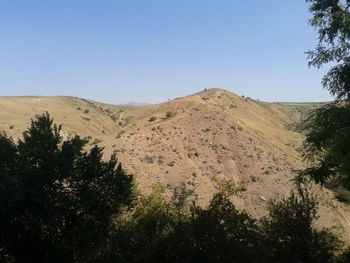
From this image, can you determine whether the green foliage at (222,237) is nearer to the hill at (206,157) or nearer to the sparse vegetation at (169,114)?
the hill at (206,157)

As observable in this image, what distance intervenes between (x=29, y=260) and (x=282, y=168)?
41.7 m

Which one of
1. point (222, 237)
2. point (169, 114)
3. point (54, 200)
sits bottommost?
point (222, 237)

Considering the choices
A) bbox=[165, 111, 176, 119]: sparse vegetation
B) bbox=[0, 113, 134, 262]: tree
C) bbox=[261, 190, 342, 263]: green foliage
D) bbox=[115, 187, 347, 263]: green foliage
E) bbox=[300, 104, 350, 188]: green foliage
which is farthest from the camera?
bbox=[165, 111, 176, 119]: sparse vegetation

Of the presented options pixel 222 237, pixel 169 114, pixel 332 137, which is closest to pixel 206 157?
pixel 169 114

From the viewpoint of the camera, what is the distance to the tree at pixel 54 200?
42.9 feet

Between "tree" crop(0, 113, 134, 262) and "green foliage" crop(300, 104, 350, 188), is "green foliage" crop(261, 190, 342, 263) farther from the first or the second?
"tree" crop(0, 113, 134, 262)

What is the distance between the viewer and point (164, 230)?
1402 centimetres

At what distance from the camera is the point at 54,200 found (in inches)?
567

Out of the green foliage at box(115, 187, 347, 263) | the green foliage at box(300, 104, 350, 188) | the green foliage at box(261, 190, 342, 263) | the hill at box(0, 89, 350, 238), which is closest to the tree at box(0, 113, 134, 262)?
the green foliage at box(115, 187, 347, 263)

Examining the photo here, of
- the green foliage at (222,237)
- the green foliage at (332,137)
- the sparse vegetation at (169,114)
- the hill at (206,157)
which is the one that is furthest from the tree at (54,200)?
the sparse vegetation at (169,114)

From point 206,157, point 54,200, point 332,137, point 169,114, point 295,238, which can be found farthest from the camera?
→ point 169,114

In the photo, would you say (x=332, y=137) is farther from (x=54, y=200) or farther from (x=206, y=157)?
(x=206, y=157)

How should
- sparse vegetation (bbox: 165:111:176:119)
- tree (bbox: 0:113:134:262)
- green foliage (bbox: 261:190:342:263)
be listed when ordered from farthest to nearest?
1. sparse vegetation (bbox: 165:111:176:119)
2. green foliage (bbox: 261:190:342:263)
3. tree (bbox: 0:113:134:262)

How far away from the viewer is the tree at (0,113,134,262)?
1309cm
